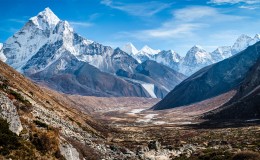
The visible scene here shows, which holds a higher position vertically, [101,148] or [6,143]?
[6,143]

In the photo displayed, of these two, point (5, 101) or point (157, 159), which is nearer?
point (5, 101)

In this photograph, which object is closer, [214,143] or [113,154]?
[113,154]

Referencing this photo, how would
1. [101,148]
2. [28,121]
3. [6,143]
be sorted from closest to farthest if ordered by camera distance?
[6,143], [28,121], [101,148]

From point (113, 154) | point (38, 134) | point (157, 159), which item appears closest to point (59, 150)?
point (38, 134)

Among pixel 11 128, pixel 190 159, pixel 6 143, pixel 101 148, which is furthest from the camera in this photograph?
pixel 101 148

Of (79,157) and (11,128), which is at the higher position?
(11,128)

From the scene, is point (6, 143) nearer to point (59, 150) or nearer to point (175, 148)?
point (59, 150)

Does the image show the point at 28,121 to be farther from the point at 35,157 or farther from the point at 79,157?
the point at 35,157

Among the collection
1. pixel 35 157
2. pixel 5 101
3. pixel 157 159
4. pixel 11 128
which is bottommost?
pixel 157 159

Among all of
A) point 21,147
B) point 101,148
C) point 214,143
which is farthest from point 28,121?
point 214,143
